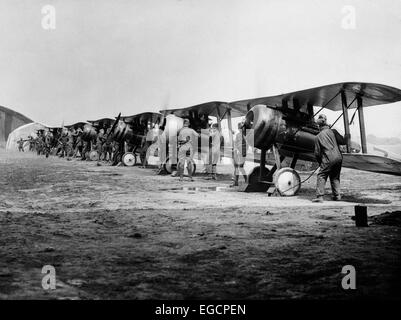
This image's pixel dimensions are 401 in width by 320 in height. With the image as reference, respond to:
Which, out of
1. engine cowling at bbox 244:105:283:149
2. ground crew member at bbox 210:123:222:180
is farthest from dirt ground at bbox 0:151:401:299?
ground crew member at bbox 210:123:222:180

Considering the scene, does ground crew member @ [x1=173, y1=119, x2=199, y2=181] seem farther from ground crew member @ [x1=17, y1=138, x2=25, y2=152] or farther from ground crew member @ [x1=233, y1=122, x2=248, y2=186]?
ground crew member @ [x1=17, y1=138, x2=25, y2=152]

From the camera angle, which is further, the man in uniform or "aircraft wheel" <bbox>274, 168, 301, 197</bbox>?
the man in uniform

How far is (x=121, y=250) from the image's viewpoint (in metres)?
4.49

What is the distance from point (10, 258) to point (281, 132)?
7.98 m

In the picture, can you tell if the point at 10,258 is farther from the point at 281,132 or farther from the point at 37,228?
the point at 281,132

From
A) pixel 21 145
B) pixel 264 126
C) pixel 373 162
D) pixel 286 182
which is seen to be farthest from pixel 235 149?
pixel 21 145

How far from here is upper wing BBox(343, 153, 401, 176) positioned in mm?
9109

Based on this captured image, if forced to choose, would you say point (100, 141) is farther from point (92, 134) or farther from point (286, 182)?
point (286, 182)

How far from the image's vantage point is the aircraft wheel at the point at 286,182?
33.4 ft

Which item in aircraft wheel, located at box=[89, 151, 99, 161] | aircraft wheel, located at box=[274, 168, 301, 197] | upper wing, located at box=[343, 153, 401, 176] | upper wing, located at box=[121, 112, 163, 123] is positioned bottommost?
aircraft wheel, located at box=[274, 168, 301, 197]

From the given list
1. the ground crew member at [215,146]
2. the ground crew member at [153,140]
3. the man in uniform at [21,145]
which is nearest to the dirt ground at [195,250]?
the ground crew member at [215,146]

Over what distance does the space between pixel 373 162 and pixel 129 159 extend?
1602 cm

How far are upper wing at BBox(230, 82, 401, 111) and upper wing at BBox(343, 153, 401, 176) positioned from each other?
1.63 m
